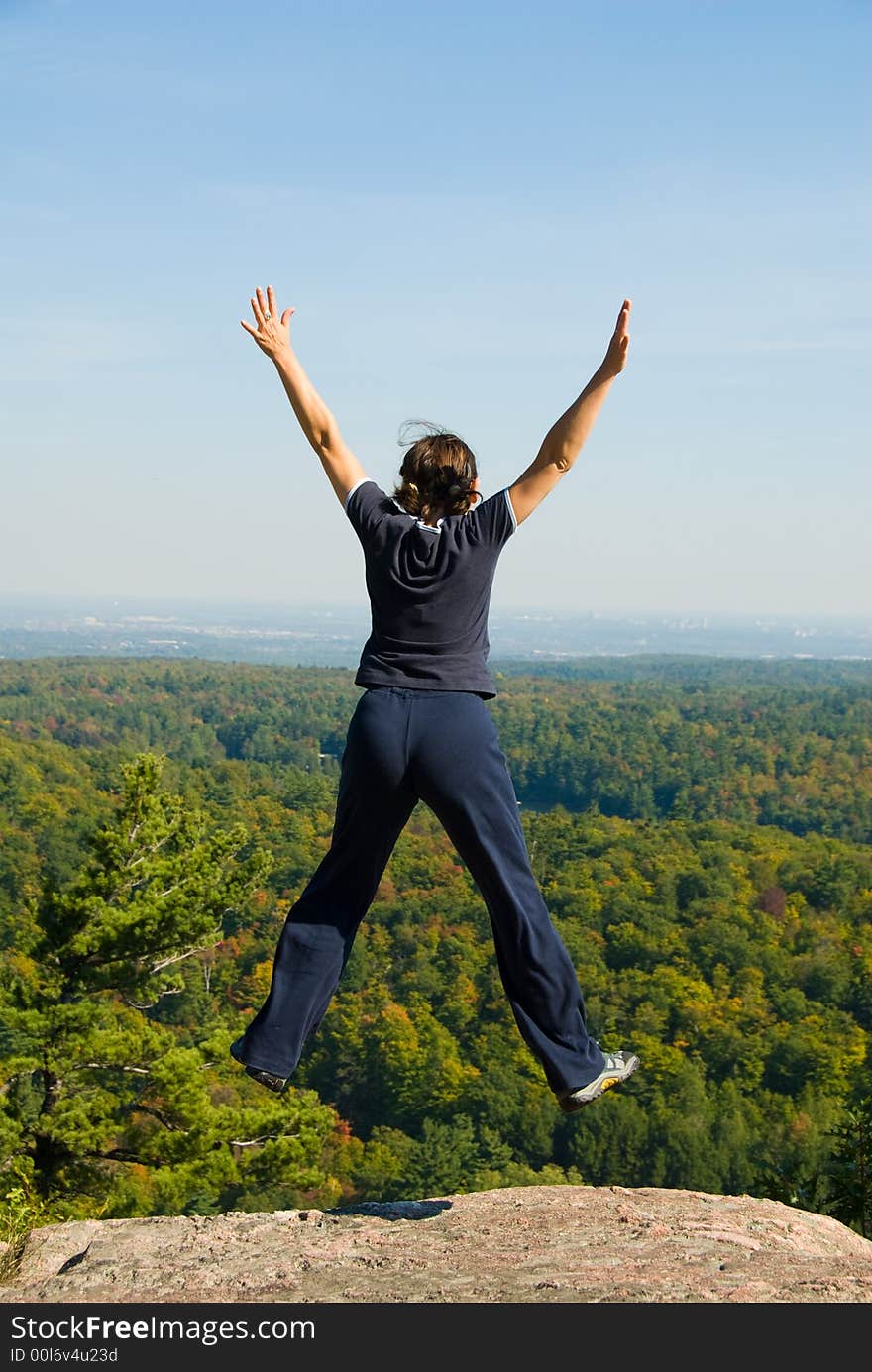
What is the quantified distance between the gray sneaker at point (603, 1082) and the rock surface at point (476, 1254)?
1.38ft

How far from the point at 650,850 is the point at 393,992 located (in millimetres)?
18488

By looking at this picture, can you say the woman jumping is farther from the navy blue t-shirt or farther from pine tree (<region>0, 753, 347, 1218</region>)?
pine tree (<region>0, 753, 347, 1218</region>)

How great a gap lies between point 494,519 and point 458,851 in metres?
0.92

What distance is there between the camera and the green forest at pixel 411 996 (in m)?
10.6

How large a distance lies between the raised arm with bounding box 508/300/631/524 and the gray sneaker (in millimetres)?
1620

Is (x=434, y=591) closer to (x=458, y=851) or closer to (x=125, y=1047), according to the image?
(x=458, y=851)

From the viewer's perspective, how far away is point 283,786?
77750 millimetres

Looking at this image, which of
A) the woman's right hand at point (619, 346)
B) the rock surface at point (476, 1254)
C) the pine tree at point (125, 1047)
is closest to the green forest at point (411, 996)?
the pine tree at point (125, 1047)

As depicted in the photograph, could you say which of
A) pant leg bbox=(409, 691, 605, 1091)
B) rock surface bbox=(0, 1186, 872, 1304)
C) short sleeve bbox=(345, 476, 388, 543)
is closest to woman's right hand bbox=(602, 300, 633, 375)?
short sleeve bbox=(345, 476, 388, 543)

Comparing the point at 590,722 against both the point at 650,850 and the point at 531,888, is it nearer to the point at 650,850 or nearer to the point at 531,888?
the point at 650,850

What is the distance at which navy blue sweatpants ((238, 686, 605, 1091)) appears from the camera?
10.7 ft

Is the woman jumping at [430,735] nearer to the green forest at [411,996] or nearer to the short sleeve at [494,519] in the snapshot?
the short sleeve at [494,519]

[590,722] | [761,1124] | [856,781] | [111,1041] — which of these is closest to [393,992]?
[761,1124]
